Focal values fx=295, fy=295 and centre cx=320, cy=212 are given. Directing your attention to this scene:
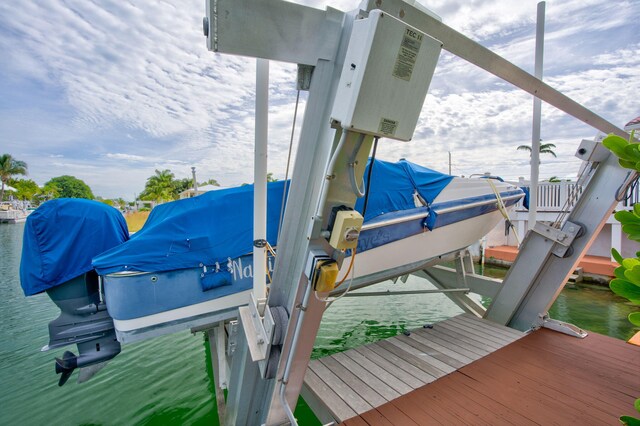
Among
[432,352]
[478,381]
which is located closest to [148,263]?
[432,352]

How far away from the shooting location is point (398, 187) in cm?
349

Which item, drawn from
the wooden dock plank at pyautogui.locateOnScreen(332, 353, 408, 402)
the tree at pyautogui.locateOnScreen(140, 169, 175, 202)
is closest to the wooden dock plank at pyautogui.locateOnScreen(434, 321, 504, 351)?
the wooden dock plank at pyautogui.locateOnScreen(332, 353, 408, 402)

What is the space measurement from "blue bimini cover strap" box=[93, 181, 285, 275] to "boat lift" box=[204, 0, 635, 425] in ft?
2.70

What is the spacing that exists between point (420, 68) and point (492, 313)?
4.04 m

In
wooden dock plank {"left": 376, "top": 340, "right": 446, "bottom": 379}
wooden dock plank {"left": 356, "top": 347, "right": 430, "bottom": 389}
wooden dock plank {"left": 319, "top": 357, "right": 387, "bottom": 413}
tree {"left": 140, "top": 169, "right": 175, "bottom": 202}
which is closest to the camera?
wooden dock plank {"left": 319, "top": 357, "right": 387, "bottom": 413}

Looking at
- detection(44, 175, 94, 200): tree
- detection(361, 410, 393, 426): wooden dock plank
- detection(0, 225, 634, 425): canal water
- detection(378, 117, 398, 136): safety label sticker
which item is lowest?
detection(44, 175, 94, 200): tree

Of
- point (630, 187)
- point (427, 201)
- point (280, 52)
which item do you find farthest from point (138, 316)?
point (630, 187)

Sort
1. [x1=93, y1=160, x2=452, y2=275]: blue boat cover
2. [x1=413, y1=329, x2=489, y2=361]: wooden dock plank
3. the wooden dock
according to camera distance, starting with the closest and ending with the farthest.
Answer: the wooden dock → [x1=93, y1=160, x2=452, y2=275]: blue boat cover → [x1=413, y1=329, x2=489, y2=361]: wooden dock plank

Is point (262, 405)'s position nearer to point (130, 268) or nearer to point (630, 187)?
point (130, 268)

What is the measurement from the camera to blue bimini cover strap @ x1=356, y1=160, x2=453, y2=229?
10.6ft

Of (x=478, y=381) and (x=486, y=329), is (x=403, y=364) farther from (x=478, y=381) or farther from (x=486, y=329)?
(x=486, y=329)

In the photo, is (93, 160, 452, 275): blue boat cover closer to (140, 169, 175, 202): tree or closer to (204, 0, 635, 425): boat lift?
(204, 0, 635, 425): boat lift

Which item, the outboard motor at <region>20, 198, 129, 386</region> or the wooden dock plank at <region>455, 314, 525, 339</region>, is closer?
the outboard motor at <region>20, 198, 129, 386</region>

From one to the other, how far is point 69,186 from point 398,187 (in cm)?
8332
